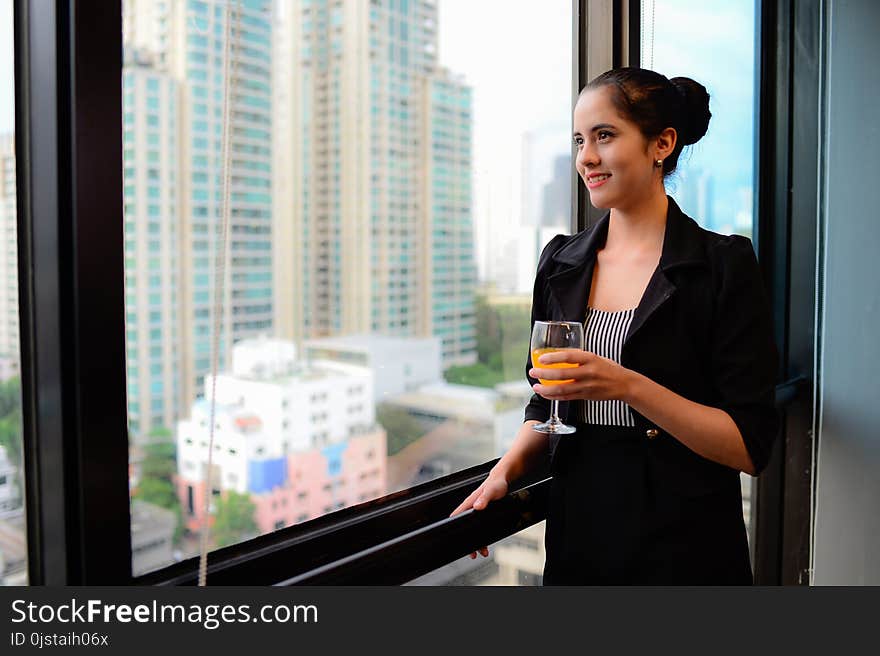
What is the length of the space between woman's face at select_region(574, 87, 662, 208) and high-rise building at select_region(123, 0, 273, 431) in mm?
568

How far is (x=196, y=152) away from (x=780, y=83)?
7.87 ft

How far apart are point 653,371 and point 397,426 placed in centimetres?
53

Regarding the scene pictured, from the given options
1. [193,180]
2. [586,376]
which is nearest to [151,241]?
[193,180]

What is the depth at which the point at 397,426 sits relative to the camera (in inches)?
62.9

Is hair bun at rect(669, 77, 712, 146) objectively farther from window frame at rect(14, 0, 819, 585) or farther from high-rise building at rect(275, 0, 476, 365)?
window frame at rect(14, 0, 819, 585)

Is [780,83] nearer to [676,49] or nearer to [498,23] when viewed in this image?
[676,49]

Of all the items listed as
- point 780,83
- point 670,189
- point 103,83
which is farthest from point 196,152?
point 780,83

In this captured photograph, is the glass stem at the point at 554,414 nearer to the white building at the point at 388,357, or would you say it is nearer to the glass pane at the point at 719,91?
the white building at the point at 388,357

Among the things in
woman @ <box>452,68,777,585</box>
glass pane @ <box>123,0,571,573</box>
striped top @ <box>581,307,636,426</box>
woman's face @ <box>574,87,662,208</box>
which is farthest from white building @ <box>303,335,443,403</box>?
woman's face @ <box>574,87,662,208</box>

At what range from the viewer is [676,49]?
92.7 inches

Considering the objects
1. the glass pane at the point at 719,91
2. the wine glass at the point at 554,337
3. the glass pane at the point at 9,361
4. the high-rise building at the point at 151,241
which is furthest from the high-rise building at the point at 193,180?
the glass pane at the point at 719,91

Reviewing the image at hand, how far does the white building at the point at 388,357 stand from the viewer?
1.48 metres

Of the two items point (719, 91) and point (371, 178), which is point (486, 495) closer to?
point (371, 178)
